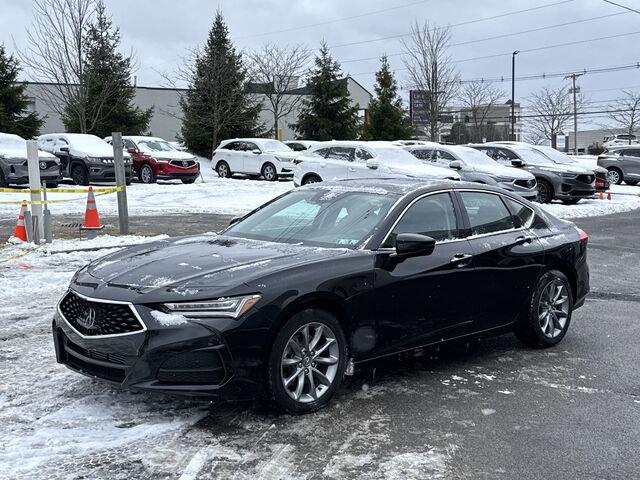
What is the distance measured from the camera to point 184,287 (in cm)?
434

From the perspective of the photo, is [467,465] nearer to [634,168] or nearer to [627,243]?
[627,243]

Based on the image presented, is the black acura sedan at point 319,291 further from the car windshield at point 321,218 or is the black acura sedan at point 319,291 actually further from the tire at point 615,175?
the tire at point 615,175

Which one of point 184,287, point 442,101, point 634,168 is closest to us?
point 184,287

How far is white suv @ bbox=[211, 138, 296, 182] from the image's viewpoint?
2788 centimetres

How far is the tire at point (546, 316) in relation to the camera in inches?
245

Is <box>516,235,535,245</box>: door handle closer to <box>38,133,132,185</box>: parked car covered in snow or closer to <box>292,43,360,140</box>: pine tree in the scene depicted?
<box>38,133,132,185</box>: parked car covered in snow

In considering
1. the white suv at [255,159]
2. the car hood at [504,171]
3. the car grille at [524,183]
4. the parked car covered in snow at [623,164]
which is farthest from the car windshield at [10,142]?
the parked car covered in snow at [623,164]

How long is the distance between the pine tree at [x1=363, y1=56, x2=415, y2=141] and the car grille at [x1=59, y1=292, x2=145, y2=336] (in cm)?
4071

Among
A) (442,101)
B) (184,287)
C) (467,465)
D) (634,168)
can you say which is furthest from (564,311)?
(442,101)

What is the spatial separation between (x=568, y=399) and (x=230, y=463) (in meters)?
2.48

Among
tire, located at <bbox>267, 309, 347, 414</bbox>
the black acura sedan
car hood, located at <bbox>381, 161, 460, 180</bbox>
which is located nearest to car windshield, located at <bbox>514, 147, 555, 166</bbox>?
car hood, located at <bbox>381, 161, 460, 180</bbox>

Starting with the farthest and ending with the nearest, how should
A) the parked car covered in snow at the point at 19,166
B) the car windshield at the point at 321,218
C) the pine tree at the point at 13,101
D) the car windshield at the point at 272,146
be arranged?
the pine tree at the point at 13,101 < the car windshield at the point at 272,146 < the parked car covered in snow at the point at 19,166 < the car windshield at the point at 321,218

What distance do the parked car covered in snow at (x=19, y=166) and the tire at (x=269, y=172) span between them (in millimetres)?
8970

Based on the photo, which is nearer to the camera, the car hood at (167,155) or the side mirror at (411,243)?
the side mirror at (411,243)
